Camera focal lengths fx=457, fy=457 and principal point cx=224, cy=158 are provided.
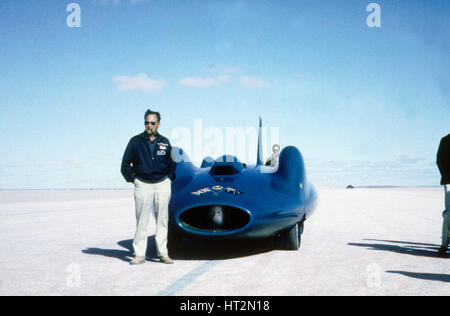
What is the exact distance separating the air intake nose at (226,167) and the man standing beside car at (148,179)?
1.32 m

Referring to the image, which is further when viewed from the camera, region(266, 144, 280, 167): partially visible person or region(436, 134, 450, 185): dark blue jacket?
region(266, 144, 280, 167): partially visible person

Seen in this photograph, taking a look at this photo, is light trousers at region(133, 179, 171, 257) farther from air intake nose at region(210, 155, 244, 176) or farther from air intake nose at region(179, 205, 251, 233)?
air intake nose at region(210, 155, 244, 176)

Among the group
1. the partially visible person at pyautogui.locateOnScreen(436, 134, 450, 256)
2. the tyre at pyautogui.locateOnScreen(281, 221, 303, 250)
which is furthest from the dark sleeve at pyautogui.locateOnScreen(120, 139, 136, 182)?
the partially visible person at pyautogui.locateOnScreen(436, 134, 450, 256)

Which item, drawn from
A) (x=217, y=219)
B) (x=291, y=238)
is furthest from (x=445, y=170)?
(x=217, y=219)

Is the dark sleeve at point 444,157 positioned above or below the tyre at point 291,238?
above

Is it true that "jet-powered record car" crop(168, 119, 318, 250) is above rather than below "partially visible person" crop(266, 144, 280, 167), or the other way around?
below

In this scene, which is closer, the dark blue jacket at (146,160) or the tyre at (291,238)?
the dark blue jacket at (146,160)

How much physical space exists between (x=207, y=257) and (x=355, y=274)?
2015mm

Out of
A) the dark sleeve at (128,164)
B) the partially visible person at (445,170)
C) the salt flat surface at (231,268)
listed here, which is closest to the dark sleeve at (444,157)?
the partially visible person at (445,170)

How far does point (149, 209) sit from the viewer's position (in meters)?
5.63

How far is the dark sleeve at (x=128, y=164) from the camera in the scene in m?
5.55

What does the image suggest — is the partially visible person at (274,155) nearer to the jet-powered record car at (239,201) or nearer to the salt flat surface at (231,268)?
the salt flat surface at (231,268)

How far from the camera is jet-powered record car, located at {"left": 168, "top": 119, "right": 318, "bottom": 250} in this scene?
224 inches
